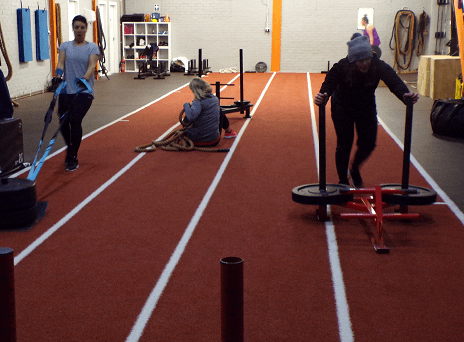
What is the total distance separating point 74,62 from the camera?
20.6ft

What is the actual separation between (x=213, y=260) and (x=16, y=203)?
66.1 inches

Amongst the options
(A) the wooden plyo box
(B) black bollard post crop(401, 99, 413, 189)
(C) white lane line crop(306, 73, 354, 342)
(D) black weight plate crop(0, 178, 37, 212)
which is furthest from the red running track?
(A) the wooden plyo box

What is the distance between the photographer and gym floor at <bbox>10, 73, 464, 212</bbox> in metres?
6.62

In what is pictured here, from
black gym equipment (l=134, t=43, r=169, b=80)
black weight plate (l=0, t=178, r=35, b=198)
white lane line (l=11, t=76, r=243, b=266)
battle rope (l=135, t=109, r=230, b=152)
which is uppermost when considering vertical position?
black gym equipment (l=134, t=43, r=169, b=80)

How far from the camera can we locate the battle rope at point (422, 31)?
2025 centimetres

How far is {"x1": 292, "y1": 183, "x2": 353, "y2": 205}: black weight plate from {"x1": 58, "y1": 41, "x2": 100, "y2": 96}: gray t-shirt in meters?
2.90

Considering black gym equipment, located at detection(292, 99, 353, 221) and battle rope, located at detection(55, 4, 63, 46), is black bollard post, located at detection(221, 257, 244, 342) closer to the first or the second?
black gym equipment, located at detection(292, 99, 353, 221)

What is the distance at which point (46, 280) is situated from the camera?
3631 millimetres

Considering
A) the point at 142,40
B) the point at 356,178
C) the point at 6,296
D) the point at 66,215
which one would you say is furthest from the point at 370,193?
the point at 142,40

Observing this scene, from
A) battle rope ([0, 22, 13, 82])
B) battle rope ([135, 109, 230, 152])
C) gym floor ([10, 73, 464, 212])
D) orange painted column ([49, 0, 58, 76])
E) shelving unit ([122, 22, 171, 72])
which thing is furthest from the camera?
shelving unit ([122, 22, 171, 72])

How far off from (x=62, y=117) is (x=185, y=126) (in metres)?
2.17

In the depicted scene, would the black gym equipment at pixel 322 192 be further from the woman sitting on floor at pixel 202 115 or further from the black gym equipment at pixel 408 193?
the woman sitting on floor at pixel 202 115

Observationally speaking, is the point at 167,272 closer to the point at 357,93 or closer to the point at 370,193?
the point at 370,193

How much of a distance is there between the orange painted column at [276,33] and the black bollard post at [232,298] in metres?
20.2
